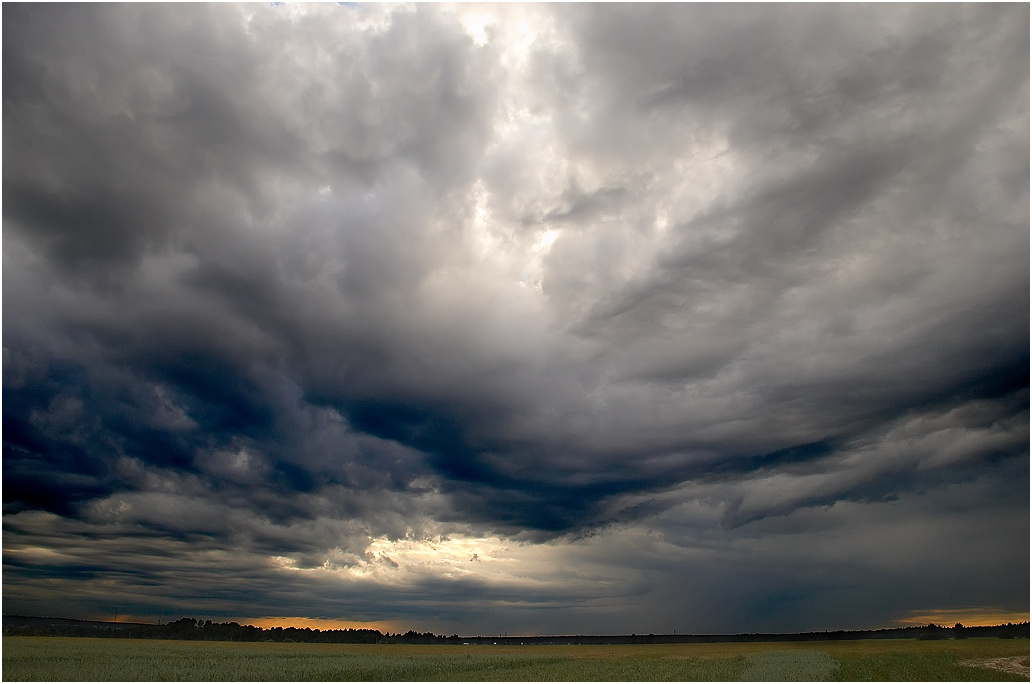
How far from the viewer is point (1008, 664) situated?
9794cm

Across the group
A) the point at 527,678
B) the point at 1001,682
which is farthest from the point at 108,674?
the point at 1001,682

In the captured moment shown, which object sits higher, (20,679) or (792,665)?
(20,679)

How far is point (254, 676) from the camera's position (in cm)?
8675

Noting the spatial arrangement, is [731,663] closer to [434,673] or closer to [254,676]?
[434,673]

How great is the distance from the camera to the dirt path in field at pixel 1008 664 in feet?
291

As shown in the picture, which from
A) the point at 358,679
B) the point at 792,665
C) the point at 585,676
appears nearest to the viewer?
Result: the point at 358,679

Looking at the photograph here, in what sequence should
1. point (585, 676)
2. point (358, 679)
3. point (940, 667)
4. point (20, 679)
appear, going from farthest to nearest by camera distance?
1. point (940, 667)
2. point (585, 676)
3. point (358, 679)
4. point (20, 679)

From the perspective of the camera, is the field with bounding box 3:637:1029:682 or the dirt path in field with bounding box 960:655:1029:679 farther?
the dirt path in field with bounding box 960:655:1029:679

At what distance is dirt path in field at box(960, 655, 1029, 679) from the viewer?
88.8 meters

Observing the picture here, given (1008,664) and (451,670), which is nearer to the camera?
(1008,664)

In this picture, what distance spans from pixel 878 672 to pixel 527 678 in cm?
5769

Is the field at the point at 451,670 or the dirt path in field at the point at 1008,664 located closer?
the field at the point at 451,670

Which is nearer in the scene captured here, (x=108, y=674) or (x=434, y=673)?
(x=108, y=674)

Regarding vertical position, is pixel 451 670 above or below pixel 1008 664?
above
